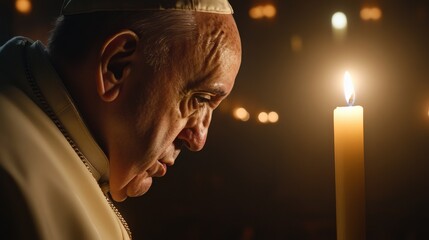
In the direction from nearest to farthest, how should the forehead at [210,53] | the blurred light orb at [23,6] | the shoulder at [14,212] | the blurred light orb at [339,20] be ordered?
1. the shoulder at [14,212]
2. the forehead at [210,53]
3. the blurred light orb at [23,6]
4. the blurred light orb at [339,20]

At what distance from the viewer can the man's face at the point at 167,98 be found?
1.12m

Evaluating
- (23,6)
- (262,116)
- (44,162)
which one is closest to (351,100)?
(44,162)

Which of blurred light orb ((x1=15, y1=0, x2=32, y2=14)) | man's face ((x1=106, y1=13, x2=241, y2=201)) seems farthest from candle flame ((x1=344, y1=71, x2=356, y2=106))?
blurred light orb ((x1=15, y1=0, x2=32, y2=14))

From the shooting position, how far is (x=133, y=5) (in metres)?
1.11

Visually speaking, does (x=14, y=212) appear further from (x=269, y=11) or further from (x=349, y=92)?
(x=269, y=11)

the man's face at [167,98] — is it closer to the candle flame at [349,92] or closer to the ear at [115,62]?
the ear at [115,62]

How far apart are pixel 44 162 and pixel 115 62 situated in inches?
10.5

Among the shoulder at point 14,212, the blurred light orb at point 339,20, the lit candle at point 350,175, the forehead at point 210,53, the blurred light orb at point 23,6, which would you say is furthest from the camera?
the blurred light orb at point 339,20

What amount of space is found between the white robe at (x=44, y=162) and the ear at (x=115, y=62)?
7cm

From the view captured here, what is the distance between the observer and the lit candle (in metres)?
1.04

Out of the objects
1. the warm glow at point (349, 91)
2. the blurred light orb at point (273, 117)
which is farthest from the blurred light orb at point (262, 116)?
the warm glow at point (349, 91)

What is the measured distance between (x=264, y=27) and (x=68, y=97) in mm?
1516

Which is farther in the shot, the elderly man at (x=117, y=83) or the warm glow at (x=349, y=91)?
the warm glow at (x=349, y=91)

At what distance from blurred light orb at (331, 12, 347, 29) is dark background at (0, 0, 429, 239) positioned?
0.08 feet
